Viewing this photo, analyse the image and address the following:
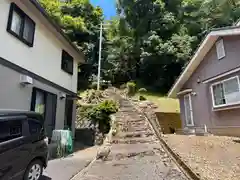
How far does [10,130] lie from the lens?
173 inches

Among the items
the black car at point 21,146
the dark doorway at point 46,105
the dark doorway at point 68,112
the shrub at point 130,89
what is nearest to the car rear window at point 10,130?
the black car at point 21,146

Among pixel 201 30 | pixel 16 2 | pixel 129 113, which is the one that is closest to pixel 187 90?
pixel 129 113

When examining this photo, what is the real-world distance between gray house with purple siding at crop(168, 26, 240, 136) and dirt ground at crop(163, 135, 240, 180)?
68.3 inches

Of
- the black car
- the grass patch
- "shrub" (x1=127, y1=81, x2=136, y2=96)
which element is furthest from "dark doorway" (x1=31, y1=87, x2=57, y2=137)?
"shrub" (x1=127, y1=81, x2=136, y2=96)

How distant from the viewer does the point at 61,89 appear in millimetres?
10852

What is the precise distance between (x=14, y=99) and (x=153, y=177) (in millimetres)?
5281

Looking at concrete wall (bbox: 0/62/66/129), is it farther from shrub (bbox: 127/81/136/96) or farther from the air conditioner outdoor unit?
shrub (bbox: 127/81/136/96)

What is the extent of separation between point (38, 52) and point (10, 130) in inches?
211

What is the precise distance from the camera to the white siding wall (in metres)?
7.02

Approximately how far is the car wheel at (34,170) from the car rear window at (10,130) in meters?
0.78

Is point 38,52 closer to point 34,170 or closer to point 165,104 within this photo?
point 34,170

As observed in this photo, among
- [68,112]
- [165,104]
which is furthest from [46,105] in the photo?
[165,104]

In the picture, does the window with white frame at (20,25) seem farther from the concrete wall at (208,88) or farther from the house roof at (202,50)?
the concrete wall at (208,88)

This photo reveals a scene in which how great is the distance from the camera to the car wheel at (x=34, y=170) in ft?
15.2
